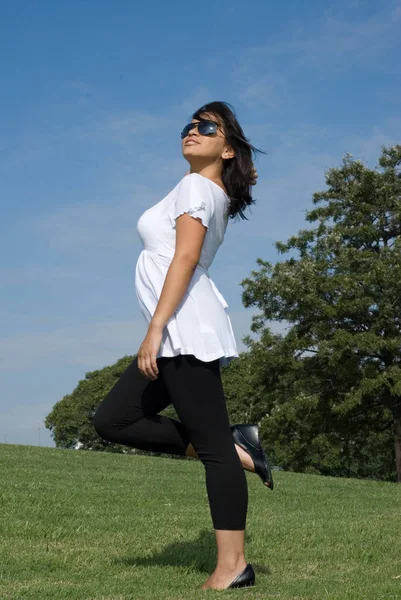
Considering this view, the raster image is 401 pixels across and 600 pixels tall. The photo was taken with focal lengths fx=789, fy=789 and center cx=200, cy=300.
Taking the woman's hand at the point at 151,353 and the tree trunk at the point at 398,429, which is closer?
the woman's hand at the point at 151,353

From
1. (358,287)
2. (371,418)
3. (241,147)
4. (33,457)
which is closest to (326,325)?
A: (358,287)

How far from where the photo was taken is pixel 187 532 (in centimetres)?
692

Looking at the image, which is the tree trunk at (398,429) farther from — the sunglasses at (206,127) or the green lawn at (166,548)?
the sunglasses at (206,127)

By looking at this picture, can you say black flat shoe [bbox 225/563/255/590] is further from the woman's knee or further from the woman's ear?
the woman's ear

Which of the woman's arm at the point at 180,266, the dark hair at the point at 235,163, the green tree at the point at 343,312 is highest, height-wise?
the green tree at the point at 343,312

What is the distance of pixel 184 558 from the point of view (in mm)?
5461

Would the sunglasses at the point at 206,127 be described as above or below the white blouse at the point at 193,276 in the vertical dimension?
above

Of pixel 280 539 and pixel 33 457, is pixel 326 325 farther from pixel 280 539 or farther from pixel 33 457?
pixel 280 539

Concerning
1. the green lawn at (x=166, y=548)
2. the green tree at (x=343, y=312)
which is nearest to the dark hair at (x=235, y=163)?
the green lawn at (x=166, y=548)

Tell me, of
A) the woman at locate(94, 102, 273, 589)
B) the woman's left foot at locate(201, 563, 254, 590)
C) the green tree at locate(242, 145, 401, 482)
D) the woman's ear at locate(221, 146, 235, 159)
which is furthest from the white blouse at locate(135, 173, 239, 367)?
the green tree at locate(242, 145, 401, 482)

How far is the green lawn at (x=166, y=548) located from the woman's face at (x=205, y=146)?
2429 mm

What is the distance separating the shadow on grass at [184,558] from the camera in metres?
5.20

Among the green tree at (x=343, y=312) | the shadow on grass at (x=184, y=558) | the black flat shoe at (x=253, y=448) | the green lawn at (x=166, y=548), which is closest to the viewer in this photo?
the green lawn at (x=166, y=548)

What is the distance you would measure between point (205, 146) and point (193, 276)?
0.79 meters
